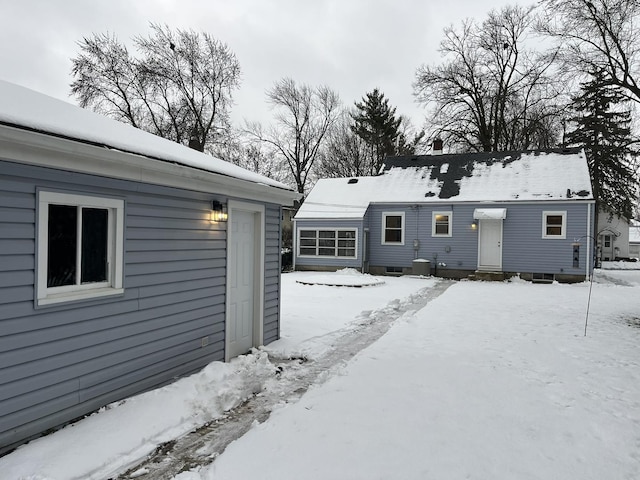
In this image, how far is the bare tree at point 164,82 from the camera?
786 inches

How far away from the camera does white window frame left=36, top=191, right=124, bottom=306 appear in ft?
10.5

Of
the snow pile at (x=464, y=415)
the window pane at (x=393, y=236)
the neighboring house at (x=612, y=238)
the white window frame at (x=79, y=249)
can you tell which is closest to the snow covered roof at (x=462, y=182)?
the window pane at (x=393, y=236)

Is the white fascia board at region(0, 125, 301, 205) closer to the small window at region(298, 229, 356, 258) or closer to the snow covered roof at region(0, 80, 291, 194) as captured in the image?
the snow covered roof at region(0, 80, 291, 194)

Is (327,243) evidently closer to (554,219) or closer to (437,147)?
(437,147)

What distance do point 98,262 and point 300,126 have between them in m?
27.7

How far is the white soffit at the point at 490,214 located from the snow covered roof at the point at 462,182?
514mm

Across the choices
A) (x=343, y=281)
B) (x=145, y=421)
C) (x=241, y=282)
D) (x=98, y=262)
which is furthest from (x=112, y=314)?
(x=343, y=281)

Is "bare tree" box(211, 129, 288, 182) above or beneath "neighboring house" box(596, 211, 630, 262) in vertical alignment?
above

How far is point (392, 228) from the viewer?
17.8 m

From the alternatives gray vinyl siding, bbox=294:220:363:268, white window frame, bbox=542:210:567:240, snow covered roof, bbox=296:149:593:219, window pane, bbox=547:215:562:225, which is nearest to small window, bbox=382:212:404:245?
snow covered roof, bbox=296:149:593:219

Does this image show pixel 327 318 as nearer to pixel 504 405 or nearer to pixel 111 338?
pixel 504 405

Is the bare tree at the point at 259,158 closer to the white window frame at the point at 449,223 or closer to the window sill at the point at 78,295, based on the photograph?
the white window frame at the point at 449,223

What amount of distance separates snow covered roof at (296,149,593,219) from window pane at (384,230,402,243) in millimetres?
1384

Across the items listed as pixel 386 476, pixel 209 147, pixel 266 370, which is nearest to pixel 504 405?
pixel 386 476
